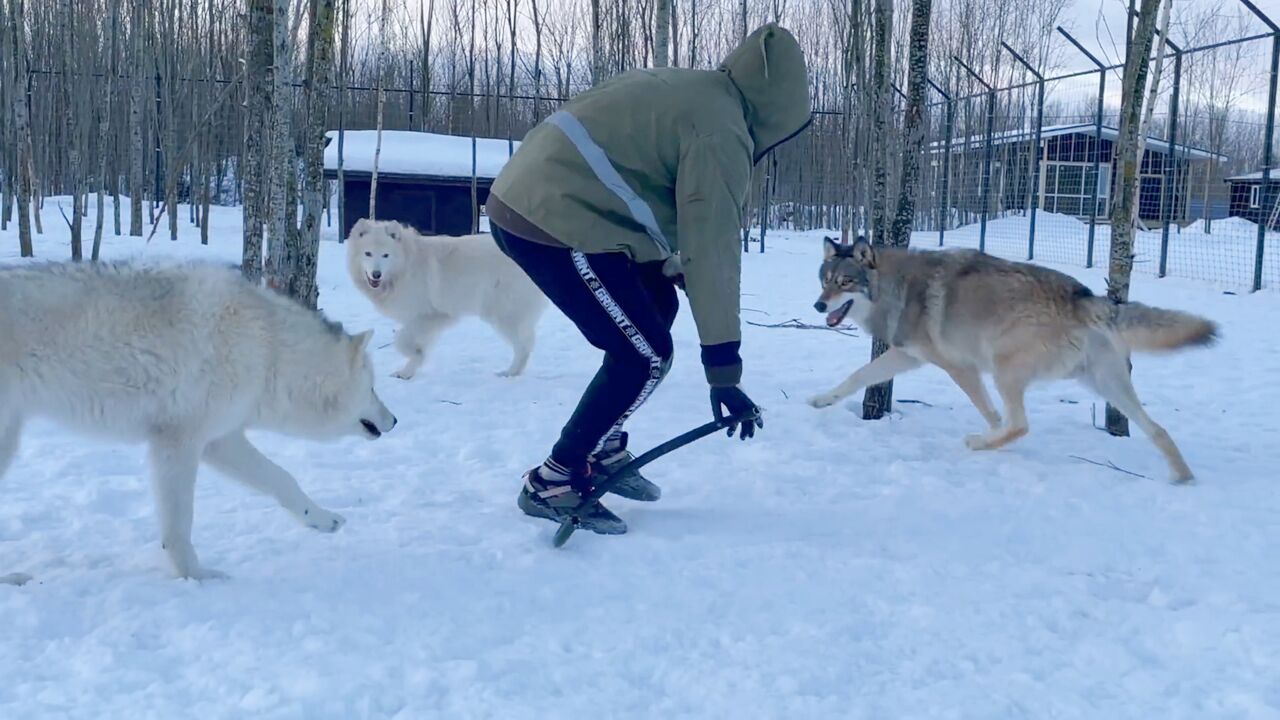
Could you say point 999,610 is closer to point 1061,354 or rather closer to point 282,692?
point 282,692

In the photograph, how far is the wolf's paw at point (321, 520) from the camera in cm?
310

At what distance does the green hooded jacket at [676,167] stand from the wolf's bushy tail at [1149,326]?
1.99m

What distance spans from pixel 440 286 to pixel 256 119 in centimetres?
186

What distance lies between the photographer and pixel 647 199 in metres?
3.06

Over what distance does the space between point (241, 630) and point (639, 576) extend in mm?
1070

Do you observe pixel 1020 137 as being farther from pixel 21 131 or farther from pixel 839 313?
pixel 21 131

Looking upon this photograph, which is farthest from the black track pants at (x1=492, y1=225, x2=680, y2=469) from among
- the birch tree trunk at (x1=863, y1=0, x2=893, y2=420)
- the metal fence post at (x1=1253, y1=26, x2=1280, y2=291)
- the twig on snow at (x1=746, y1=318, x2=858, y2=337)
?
the metal fence post at (x1=1253, y1=26, x2=1280, y2=291)

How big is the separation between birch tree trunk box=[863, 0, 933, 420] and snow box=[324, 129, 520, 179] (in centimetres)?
1093

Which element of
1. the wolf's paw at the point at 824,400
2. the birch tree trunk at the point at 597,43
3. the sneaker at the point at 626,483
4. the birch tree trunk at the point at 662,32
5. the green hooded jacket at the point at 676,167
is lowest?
the sneaker at the point at 626,483

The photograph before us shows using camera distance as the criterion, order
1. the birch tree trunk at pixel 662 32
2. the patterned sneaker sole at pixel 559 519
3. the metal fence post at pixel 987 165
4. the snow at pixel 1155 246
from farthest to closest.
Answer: the metal fence post at pixel 987 165 < the snow at pixel 1155 246 < the birch tree trunk at pixel 662 32 < the patterned sneaker sole at pixel 559 519

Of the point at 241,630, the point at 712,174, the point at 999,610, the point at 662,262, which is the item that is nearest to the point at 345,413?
the point at 241,630

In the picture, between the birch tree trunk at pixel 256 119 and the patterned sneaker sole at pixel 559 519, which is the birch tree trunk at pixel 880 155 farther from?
the birch tree trunk at pixel 256 119

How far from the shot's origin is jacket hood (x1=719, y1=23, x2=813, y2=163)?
306 centimetres

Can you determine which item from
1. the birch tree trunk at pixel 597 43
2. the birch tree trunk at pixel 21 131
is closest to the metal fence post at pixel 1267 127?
the birch tree trunk at pixel 597 43
